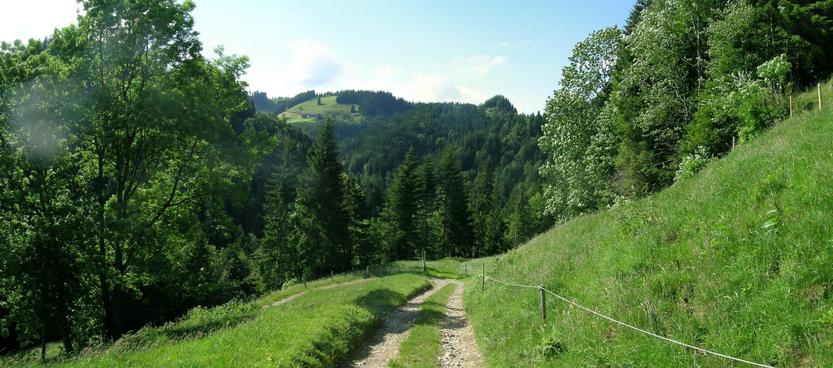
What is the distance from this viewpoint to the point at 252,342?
11172 mm

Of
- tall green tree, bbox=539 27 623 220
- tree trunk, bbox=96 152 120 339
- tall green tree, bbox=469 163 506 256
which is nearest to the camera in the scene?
tree trunk, bbox=96 152 120 339

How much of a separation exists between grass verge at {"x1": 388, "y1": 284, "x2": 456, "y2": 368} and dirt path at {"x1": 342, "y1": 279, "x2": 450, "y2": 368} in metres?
0.30

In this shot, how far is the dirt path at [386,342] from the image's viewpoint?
42.0 ft

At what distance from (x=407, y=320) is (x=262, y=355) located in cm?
957

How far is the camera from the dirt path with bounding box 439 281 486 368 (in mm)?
12258

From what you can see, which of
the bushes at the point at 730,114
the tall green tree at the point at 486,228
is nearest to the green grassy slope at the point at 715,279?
the bushes at the point at 730,114

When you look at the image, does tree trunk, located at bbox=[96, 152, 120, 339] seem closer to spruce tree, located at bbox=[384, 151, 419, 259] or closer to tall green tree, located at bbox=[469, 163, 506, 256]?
spruce tree, located at bbox=[384, 151, 419, 259]

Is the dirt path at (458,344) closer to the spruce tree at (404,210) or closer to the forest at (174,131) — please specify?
the forest at (174,131)

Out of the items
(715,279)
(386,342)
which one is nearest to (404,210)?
(386,342)

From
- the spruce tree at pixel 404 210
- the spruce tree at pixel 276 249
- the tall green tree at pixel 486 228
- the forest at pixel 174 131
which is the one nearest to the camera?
the forest at pixel 174 131

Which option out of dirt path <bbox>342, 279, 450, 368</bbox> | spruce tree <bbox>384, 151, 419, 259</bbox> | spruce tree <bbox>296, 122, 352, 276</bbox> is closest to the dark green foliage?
spruce tree <bbox>384, 151, 419, 259</bbox>

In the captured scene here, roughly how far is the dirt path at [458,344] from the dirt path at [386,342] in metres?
1.38

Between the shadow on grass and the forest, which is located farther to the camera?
the forest

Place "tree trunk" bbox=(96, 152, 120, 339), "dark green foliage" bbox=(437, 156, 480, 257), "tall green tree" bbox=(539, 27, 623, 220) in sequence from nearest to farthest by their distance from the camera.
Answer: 1. "tree trunk" bbox=(96, 152, 120, 339)
2. "tall green tree" bbox=(539, 27, 623, 220)
3. "dark green foliage" bbox=(437, 156, 480, 257)
